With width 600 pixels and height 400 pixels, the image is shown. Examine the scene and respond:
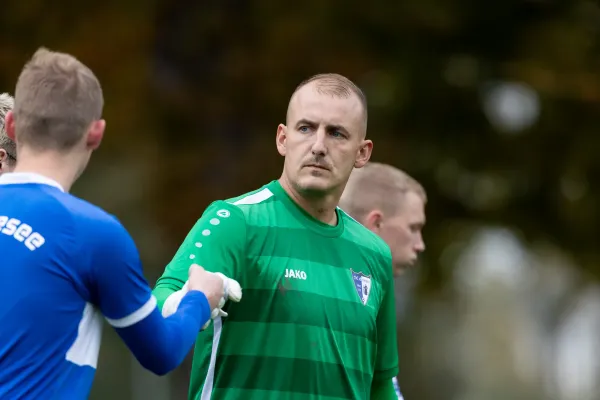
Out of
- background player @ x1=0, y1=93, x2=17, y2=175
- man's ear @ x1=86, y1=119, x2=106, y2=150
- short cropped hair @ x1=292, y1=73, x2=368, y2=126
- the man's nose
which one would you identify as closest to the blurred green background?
short cropped hair @ x1=292, y1=73, x2=368, y2=126

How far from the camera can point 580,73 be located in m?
18.7

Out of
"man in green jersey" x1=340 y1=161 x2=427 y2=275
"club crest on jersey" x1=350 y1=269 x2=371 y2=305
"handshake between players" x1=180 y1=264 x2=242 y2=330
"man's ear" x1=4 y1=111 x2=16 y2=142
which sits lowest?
"handshake between players" x1=180 y1=264 x2=242 y2=330

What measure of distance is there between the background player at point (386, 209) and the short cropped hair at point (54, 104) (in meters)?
3.76

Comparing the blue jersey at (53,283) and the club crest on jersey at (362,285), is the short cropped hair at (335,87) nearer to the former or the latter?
the club crest on jersey at (362,285)

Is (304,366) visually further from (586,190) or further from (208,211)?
(586,190)

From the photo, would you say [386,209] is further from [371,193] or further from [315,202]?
[315,202]

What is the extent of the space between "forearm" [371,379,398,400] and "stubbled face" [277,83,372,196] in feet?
3.90

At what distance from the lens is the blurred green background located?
18781 mm

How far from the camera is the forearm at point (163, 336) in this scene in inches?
203

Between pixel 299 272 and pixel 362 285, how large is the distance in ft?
1.46

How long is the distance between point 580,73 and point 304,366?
13230 mm

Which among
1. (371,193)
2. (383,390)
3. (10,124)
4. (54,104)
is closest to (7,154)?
(10,124)

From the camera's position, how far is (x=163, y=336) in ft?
17.1

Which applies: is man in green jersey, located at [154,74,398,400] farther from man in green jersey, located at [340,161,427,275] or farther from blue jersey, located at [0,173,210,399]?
man in green jersey, located at [340,161,427,275]
